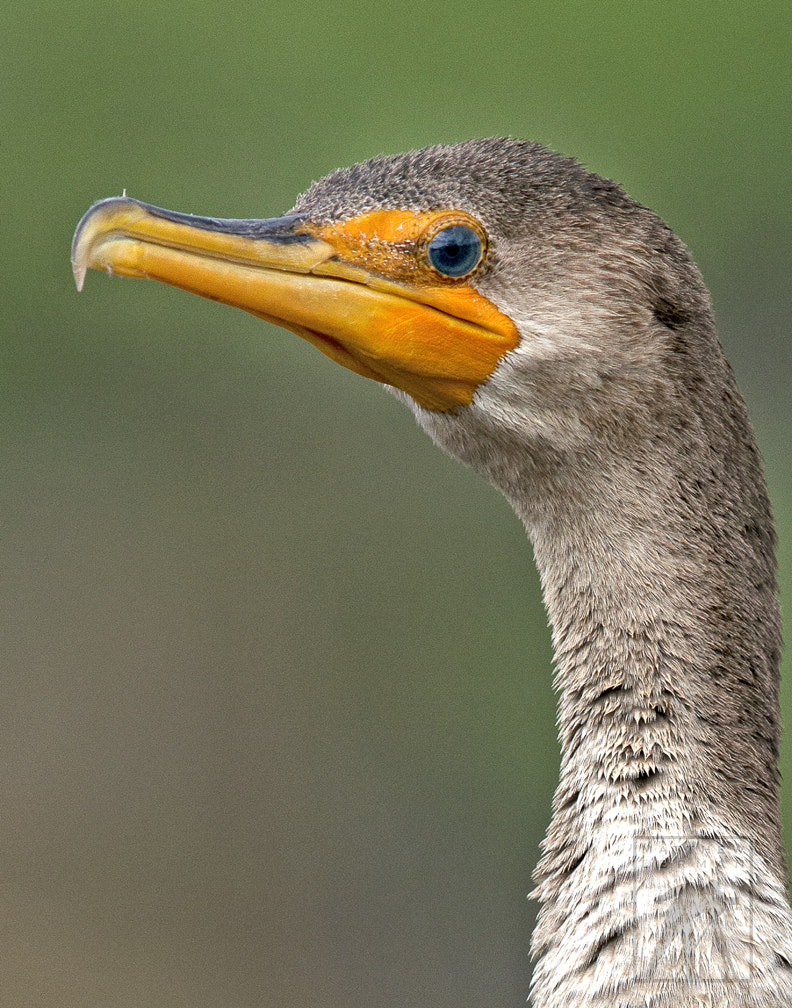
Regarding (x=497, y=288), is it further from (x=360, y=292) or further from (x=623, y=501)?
Answer: (x=623, y=501)

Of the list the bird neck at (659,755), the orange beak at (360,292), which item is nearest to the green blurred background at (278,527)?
the bird neck at (659,755)

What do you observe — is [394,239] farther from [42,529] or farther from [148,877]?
[42,529]

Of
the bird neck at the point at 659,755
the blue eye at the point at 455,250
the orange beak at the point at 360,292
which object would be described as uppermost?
the blue eye at the point at 455,250

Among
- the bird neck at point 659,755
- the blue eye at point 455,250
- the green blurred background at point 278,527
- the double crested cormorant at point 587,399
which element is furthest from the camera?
the green blurred background at point 278,527

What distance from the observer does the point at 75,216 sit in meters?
10.1

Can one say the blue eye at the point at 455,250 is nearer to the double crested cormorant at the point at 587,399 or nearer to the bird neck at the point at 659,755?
the double crested cormorant at the point at 587,399

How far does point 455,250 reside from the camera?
364 cm

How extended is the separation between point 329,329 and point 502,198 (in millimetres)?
576

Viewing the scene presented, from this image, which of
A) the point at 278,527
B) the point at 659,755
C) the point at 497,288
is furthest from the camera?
the point at 278,527

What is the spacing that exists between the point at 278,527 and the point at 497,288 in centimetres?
679

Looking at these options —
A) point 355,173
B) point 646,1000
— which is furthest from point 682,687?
point 355,173

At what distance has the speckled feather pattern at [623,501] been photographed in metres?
3.54

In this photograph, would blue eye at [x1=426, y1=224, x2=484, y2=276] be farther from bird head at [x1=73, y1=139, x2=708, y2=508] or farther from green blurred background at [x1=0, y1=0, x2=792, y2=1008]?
green blurred background at [x1=0, y1=0, x2=792, y2=1008]

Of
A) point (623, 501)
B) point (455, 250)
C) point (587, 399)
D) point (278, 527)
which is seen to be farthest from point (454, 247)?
point (278, 527)
